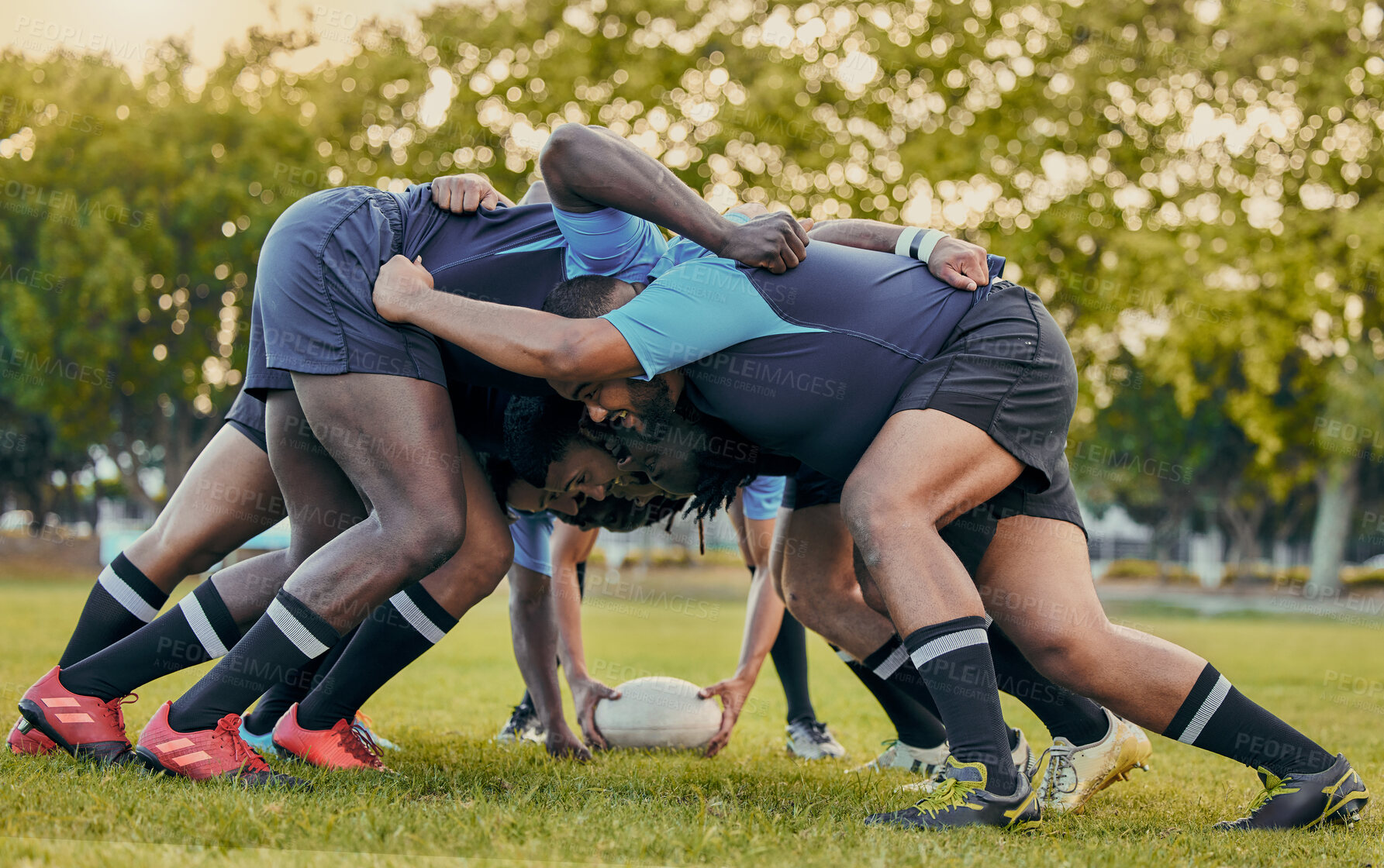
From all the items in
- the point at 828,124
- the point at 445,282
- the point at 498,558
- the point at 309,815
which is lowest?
the point at 309,815

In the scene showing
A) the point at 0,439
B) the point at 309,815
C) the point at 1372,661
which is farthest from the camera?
the point at 0,439

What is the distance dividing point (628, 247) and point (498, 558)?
1168mm

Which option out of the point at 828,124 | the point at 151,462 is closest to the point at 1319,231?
the point at 828,124

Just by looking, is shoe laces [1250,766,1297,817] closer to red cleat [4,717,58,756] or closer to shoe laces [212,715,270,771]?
shoe laces [212,715,270,771]

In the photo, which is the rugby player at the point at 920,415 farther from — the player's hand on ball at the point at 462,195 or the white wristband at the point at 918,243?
the player's hand on ball at the point at 462,195

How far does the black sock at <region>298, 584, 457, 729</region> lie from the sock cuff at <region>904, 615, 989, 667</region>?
1638 millimetres

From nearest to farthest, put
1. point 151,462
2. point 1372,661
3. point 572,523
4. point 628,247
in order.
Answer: point 628,247
point 572,523
point 1372,661
point 151,462

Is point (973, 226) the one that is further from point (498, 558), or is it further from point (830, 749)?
point (498, 558)

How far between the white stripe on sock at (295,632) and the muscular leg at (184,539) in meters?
0.82

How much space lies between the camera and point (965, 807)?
2.97 metres

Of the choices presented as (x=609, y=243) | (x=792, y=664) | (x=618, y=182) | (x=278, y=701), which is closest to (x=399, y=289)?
(x=609, y=243)

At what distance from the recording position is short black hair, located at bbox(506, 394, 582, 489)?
3.81m

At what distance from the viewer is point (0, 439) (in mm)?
34188

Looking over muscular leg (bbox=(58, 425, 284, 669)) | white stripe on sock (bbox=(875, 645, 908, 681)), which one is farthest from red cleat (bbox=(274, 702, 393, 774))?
white stripe on sock (bbox=(875, 645, 908, 681))
